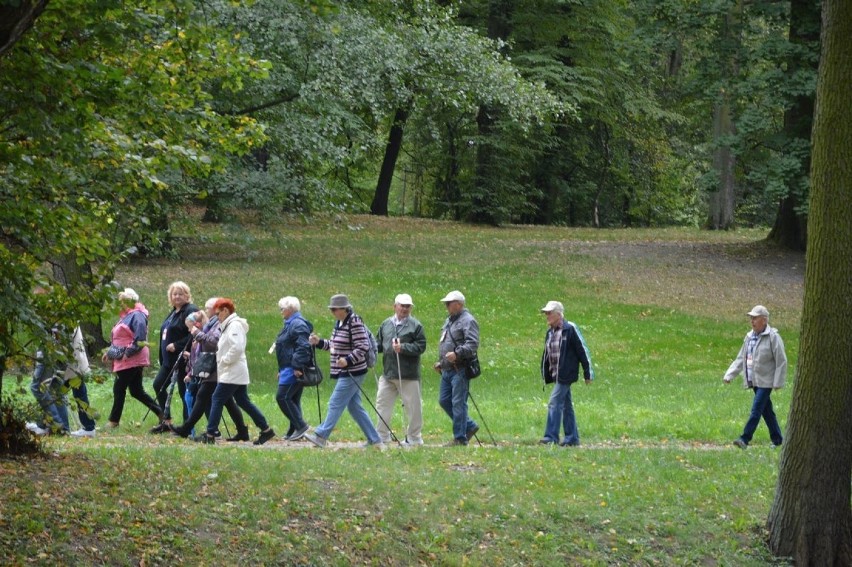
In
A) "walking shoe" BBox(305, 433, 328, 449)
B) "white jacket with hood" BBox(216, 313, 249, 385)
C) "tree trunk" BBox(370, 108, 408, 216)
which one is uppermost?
"tree trunk" BBox(370, 108, 408, 216)

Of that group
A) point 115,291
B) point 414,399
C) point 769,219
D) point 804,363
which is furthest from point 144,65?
point 769,219

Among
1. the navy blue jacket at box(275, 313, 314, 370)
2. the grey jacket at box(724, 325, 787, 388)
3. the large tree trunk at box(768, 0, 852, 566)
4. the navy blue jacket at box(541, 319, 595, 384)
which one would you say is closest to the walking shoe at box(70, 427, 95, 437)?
the navy blue jacket at box(275, 313, 314, 370)

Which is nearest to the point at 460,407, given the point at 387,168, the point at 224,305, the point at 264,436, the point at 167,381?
the point at 264,436

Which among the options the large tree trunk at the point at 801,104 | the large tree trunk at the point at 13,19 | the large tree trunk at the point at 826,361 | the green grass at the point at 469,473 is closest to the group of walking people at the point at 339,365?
the green grass at the point at 469,473

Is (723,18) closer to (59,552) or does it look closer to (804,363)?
(804,363)

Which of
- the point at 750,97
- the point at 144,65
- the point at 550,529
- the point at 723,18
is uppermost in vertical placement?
the point at 723,18

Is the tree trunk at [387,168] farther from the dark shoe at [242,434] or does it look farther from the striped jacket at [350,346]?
the striped jacket at [350,346]

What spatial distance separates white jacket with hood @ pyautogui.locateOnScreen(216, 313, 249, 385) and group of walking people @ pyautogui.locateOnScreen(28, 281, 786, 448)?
0.01 m

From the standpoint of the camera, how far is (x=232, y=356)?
12930 mm

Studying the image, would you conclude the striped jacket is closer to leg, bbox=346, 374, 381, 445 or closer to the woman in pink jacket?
leg, bbox=346, 374, 381, 445

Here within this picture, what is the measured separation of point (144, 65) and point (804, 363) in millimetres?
6823

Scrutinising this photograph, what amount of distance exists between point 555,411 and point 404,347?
2258 mm

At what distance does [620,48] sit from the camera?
36844 mm

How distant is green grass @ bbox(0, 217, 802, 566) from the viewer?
8.74 meters
